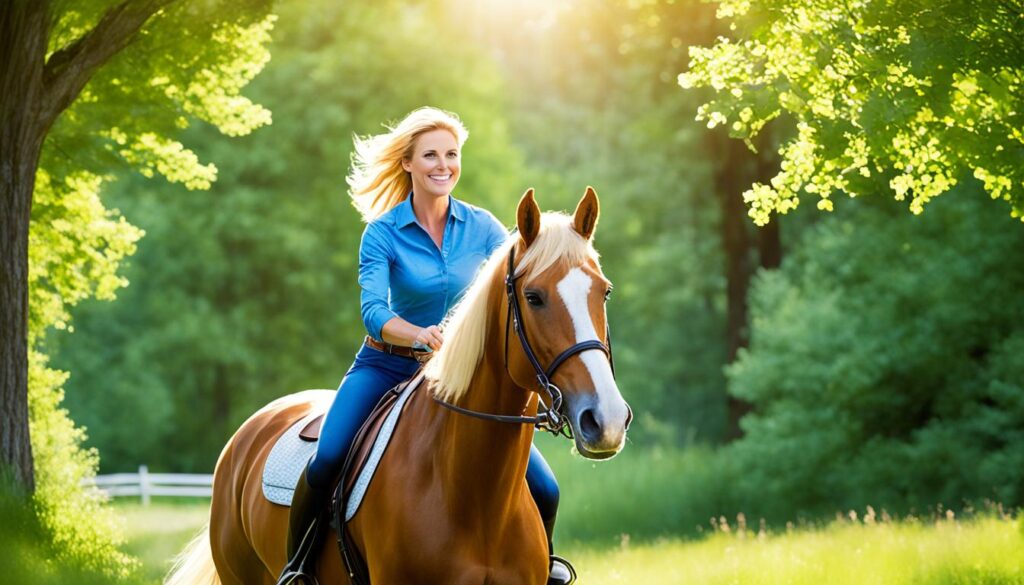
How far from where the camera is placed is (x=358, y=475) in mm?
5371

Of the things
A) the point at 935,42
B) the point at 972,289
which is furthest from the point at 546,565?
the point at 972,289

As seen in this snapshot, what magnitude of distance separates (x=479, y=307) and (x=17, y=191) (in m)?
6.99

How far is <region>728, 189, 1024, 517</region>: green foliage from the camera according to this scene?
17.5 m

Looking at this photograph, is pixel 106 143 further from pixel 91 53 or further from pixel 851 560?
pixel 851 560

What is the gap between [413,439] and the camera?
5.18 m

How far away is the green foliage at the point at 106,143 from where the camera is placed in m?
11.5

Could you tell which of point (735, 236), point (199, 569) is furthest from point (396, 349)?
point (735, 236)

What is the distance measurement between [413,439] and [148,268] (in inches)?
1029

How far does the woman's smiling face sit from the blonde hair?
0.05 m

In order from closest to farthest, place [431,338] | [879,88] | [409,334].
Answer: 1. [431,338]
2. [409,334]
3. [879,88]

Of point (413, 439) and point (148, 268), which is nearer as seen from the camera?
point (413, 439)

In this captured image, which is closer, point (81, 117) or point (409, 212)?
point (409, 212)

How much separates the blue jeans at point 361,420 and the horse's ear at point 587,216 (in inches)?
47.5

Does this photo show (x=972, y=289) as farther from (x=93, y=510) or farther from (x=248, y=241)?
(x=248, y=241)
